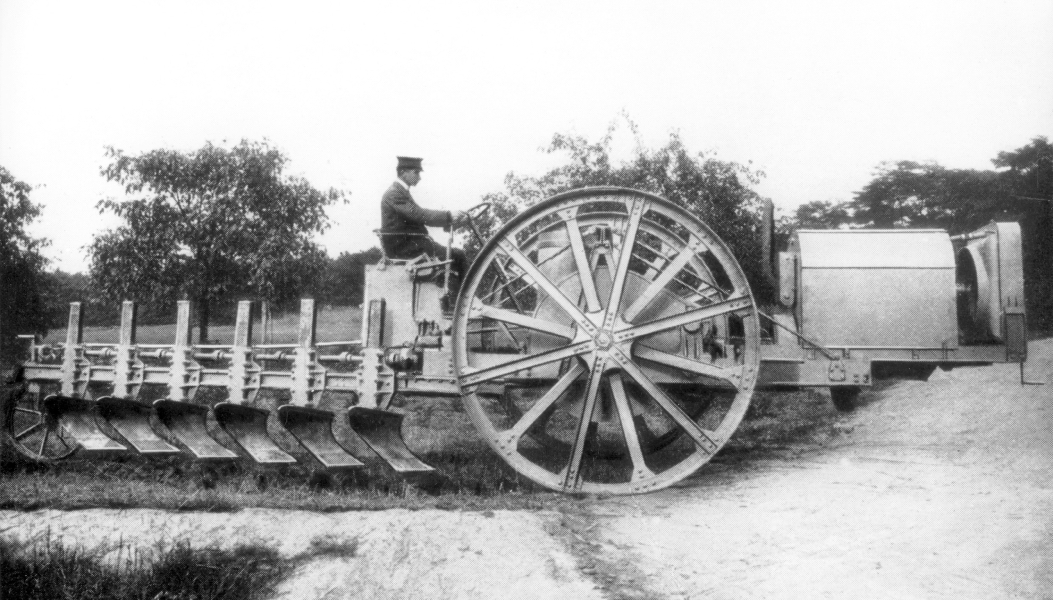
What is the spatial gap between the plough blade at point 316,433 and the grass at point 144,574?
1.49 meters

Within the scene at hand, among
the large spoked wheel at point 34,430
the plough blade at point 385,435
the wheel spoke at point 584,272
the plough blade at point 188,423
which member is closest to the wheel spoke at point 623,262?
the wheel spoke at point 584,272

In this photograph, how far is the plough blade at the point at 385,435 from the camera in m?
6.79

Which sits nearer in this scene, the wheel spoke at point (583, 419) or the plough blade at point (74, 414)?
the wheel spoke at point (583, 419)

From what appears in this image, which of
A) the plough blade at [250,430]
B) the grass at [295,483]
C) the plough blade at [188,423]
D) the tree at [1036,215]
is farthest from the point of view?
the plough blade at [188,423]

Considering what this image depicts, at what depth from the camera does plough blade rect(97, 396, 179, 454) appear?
739cm

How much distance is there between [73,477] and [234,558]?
10.5ft

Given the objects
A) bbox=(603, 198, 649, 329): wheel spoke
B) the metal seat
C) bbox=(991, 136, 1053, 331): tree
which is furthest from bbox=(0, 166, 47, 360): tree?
bbox=(991, 136, 1053, 331): tree

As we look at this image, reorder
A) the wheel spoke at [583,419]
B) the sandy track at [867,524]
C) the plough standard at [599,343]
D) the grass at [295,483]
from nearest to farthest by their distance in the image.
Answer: the sandy track at [867,524]
the grass at [295,483]
the wheel spoke at [583,419]
the plough standard at [599,343]

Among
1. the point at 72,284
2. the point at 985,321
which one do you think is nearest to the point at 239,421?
the point at 985,321

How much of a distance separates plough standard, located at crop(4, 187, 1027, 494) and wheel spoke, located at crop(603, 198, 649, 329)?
0.06 ft

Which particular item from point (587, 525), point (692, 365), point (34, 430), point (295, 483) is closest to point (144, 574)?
point (295, 483)

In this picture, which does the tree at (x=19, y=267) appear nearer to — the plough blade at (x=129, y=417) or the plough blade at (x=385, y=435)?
the plough blade at (x=129, y=417)

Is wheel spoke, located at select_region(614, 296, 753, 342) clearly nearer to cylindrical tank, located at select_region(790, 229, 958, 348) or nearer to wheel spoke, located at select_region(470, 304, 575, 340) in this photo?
wheel spoke, located at select_region(470, 304, 575, 340)

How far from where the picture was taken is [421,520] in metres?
5.88
